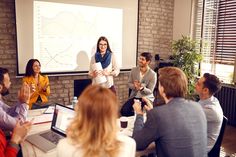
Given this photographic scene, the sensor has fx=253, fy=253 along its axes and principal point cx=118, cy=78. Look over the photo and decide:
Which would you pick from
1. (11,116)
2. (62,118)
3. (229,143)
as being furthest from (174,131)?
(229,143)

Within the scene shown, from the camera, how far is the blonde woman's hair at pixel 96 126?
43.8 inches

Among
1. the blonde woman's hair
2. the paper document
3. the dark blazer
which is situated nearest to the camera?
the blonde woman's hair

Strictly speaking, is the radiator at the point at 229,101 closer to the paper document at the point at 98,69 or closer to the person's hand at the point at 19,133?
the paper document at the point at 98,69

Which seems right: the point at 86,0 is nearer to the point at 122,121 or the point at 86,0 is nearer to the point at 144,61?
the point at 144,61

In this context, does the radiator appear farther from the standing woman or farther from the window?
the standing woman

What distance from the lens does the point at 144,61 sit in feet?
11.6

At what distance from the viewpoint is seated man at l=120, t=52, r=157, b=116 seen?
3352 mm

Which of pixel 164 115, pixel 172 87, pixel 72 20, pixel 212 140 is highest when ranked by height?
pixel 72 20

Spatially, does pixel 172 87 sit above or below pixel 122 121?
above

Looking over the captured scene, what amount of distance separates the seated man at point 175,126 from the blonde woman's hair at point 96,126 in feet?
1.61

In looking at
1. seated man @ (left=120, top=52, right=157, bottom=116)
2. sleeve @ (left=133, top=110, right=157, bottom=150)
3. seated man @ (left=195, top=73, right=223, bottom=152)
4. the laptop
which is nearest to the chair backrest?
seated man @ (left=195, top=73, right=223, bottom=152)

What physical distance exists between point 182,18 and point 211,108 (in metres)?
3.66

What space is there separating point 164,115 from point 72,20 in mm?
3064

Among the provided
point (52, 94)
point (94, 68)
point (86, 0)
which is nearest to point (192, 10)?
point (86, 0)
